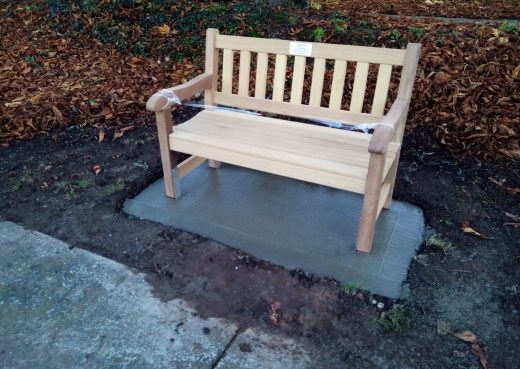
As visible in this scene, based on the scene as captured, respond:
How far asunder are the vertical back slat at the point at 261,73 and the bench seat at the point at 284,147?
0.20 m

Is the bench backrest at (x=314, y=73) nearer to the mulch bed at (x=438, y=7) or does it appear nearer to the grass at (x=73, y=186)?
the grass at (x=73, y=186)

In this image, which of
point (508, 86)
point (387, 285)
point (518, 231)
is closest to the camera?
point (387, 285)

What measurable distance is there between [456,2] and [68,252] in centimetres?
712

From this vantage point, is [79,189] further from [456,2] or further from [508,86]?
[456,2]

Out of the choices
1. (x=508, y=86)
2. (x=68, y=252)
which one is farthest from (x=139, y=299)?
(x=508, y=86)

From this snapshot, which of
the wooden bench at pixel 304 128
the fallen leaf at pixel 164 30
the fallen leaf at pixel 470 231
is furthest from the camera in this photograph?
the fallen leaf at pixel 164 30

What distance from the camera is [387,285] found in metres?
2.28

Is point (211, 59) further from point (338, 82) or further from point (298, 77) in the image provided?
point (338, 82)

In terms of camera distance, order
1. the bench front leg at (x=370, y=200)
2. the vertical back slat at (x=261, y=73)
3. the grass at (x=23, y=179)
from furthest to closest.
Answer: the grass at (x=23, y=179)
the vertical back slat at (x=261, y=73)
the bench front leg at (x=370, y=200)

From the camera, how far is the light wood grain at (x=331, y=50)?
2479 millimetres

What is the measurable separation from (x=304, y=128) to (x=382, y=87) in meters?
0.60

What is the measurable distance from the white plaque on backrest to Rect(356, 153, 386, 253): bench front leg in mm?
985

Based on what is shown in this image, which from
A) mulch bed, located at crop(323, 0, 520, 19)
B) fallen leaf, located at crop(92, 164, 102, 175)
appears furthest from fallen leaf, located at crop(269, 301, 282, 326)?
mulch bed, located at crop(323, 0, 520, 19)

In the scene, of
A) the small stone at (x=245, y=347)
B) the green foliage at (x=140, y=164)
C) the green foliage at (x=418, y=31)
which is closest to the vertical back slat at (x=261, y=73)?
the green foliage at (x=140, y=164)
